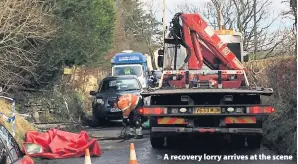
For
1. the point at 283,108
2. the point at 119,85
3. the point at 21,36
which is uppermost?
the point at 21,36

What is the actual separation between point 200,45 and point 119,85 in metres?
6.56

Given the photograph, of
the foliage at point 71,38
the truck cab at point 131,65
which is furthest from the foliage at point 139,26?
the foliage at point 71,38

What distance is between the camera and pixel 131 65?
2997 centimetres

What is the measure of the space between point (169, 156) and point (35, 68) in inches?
270

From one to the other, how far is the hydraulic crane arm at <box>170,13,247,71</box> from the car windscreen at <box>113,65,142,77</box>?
15616 mm

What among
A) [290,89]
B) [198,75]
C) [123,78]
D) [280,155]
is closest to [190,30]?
[198,75]

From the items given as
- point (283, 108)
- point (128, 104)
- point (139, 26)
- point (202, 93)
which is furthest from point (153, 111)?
point (139, 26)

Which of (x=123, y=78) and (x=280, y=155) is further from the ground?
(x=123, y=78)

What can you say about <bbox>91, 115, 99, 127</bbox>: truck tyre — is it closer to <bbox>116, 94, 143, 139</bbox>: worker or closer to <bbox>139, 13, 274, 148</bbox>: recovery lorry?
<bbox>116, 94, 143, 139</bbox>: worker

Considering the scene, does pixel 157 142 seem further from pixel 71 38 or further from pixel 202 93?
pixel 71 38

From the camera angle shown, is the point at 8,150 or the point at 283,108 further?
the point at 283,108

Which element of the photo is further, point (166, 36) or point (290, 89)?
point (166, 36)

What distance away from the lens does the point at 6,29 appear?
596 inches

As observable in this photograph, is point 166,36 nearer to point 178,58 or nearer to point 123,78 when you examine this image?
point 178,58
